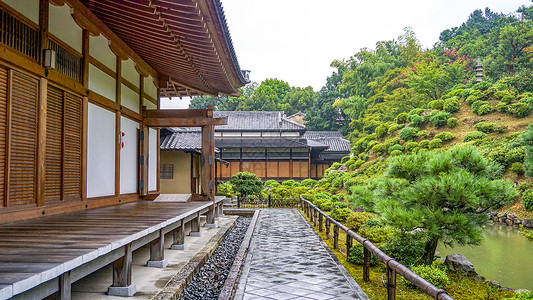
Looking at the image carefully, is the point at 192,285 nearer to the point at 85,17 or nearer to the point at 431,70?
the point at 85,17

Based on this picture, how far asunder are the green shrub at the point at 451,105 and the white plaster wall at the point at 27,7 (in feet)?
91.6

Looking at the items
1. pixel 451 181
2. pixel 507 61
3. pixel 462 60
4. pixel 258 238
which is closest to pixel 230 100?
pixel 462 60

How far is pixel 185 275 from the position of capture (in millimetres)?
5777

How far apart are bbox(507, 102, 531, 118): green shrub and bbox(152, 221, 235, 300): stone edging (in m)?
24.0

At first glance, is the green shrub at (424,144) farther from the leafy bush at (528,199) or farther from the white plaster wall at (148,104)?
the white plaster wall at (148,104)

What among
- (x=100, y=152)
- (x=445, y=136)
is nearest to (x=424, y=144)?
(x=445, y=136)

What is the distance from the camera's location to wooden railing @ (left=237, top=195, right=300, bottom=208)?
2009cm

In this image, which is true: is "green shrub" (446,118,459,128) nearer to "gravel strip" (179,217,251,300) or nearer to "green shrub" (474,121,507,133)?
"green shrub" (474,121,507,133)

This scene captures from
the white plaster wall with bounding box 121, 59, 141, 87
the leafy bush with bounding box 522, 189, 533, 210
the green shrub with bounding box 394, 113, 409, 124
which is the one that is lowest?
the leafy bush with bounding box 522, 189, 533, 210

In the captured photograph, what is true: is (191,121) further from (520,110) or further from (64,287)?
(520,110)

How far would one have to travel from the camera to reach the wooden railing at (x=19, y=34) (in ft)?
16.1

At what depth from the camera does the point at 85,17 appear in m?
6.62

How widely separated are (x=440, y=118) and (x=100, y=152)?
24.4 meters

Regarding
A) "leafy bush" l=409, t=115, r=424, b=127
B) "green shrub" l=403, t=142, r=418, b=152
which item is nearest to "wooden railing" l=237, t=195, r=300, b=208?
"green shrub" l=403, t=142, r=418, b=152
